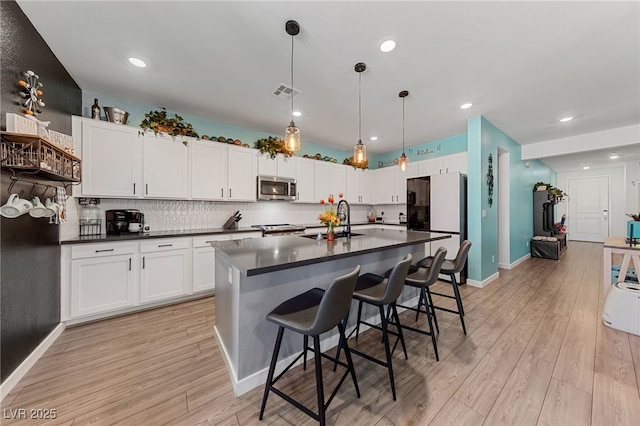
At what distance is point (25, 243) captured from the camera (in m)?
1.89

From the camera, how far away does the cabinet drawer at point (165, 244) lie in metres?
2.88

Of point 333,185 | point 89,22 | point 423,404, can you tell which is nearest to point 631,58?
point 423,404

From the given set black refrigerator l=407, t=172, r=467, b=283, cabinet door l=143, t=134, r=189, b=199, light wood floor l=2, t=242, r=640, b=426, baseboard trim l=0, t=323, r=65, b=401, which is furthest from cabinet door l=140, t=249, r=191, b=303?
black refrigerator l=407, t=172, r=467, b=283

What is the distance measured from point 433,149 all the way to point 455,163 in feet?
2.65

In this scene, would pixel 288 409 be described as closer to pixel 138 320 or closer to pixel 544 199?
pixel 138 320

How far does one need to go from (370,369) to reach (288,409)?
709mm

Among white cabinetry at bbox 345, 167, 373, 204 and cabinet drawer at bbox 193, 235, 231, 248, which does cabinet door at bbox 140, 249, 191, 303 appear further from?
white cabinetry at bbox 345, 167, 373, 204

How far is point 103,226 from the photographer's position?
3.08m

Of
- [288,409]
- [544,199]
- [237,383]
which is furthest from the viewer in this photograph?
[544,199]

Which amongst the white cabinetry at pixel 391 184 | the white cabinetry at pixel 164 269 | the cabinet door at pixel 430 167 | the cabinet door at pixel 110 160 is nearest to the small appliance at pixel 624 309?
the cabinet door at pixel 430 167

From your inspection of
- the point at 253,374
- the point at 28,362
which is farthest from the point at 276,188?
the point at 28,362

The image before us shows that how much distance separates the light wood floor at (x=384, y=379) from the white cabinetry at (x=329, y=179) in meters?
3.05

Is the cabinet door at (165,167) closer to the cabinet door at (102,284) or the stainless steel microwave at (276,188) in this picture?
the cabinet door at (102,284)

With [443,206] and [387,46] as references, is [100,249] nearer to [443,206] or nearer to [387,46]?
[387,46]
